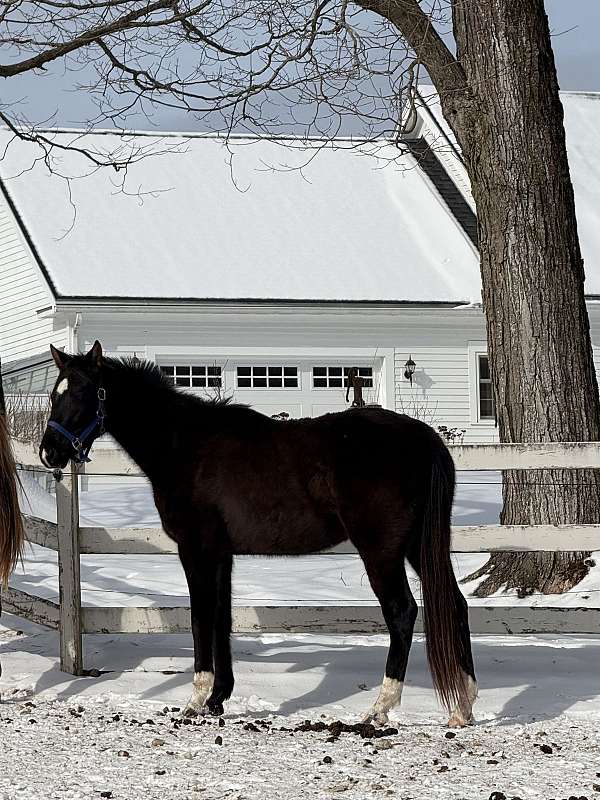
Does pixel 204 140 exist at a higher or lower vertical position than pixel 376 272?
higher

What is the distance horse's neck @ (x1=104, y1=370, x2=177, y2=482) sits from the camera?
5723 millimetres

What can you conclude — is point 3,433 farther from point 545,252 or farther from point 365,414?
point 545,252

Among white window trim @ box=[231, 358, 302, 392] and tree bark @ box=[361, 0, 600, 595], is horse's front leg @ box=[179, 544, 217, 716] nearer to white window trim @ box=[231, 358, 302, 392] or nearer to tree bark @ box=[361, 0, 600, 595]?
tree bark @ box=[361, 0, 600, 595]

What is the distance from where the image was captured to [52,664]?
21.5 feet

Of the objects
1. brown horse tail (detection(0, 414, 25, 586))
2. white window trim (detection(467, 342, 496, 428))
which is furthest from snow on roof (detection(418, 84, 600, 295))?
brown horse tail (detection(0, 414, 25, 586))

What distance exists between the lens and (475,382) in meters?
20.6

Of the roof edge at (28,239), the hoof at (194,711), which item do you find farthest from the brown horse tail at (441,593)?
the roof edge at (28,239)

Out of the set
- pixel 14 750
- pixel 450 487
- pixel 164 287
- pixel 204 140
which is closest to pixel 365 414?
pixel 450 487

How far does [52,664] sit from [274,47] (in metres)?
5.15

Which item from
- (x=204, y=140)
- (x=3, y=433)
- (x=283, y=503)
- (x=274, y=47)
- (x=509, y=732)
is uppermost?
(x=204, y=140)

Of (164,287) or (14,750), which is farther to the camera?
(164,287)

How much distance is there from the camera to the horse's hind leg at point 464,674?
5199 millimetres

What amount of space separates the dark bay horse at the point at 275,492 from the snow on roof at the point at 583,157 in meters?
14.7

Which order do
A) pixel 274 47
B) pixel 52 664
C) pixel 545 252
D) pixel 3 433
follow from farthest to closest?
pixel 274 47 < pixel 545 252 < pixel 52 664 < pixel 3 433
